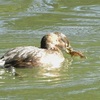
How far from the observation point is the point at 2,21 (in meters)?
14.3

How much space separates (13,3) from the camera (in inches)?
637

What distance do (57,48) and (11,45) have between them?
118 centimetres

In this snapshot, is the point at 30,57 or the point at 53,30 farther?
the point at 53,30

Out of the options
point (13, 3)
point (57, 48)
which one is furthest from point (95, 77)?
point (13, 3)

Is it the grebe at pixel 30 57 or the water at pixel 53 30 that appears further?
the grebe at pixel 30 57

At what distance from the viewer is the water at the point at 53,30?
8664 mm

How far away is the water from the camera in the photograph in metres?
8.66

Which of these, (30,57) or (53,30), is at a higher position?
(30,57)

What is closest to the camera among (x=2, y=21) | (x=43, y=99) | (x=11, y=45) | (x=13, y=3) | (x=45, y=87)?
(x=43, y=99)

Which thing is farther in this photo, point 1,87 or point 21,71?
point 21,71

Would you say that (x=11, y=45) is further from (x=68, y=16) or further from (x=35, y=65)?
(x=68, y=16)

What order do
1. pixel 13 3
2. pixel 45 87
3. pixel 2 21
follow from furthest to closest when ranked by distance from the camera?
pixel 13 3 → pixel 2 21 → pixel 45 87

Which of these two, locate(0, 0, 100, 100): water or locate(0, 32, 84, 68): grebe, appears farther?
locate(0, 32, 84, 68): grebe

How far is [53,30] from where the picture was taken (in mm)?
13383
